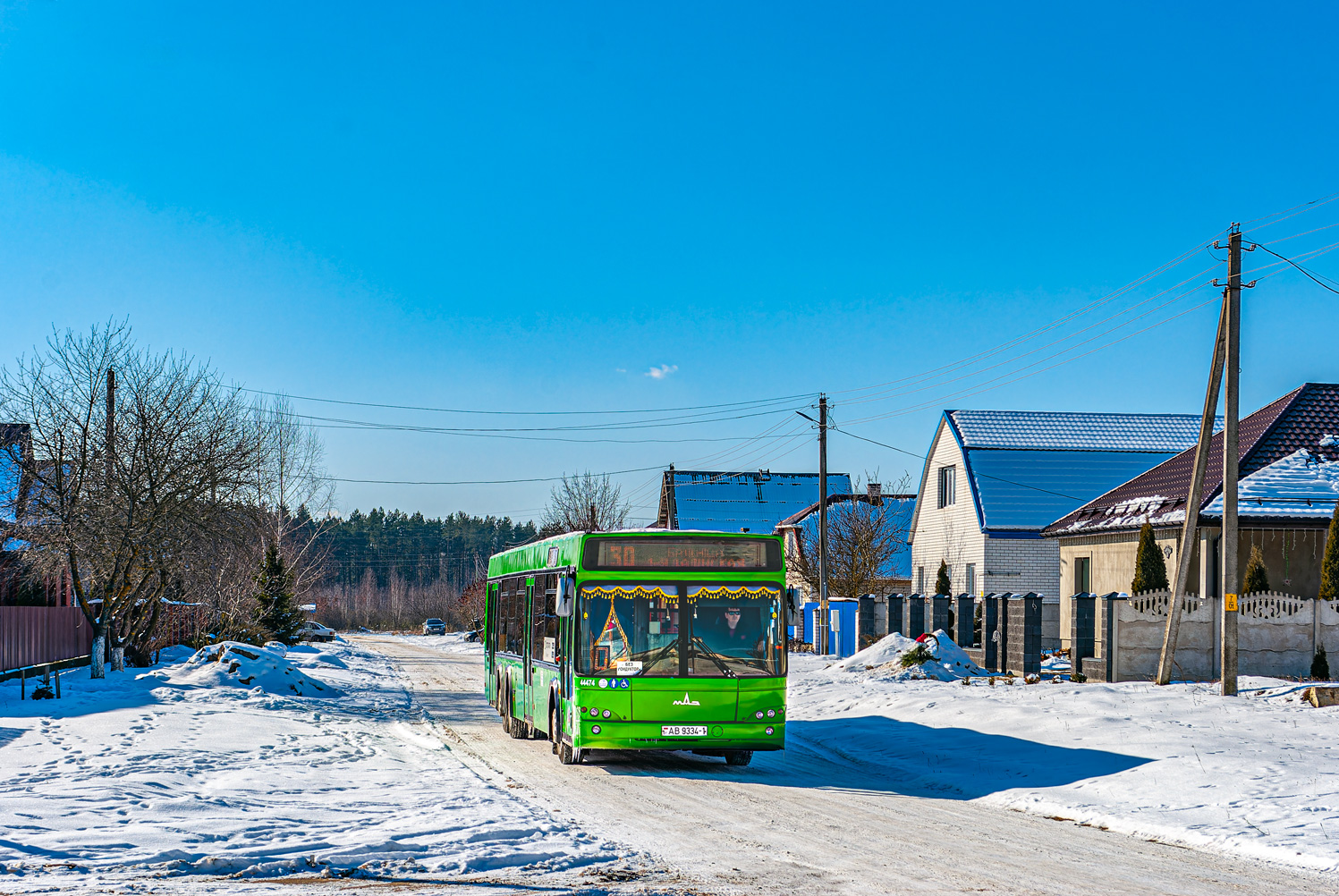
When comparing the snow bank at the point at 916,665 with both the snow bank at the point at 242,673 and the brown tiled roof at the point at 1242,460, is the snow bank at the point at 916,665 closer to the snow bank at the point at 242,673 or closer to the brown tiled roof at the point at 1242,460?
the brown tiled roof at the point at 1242,460

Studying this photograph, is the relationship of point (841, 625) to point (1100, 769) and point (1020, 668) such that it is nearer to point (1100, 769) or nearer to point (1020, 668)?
point (1020, 668)

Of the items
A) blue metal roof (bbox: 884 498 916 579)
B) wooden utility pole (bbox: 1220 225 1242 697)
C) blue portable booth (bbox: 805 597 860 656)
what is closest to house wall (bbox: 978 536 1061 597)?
blue portable booth (bbox: 805 597 860 656)

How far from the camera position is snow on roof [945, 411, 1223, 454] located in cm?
4522

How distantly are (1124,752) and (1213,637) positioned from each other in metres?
9.43

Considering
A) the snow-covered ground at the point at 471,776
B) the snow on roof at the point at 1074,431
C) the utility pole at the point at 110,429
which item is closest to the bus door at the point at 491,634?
the snow-covered ground at the point at 471,776

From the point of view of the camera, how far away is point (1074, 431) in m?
47.2

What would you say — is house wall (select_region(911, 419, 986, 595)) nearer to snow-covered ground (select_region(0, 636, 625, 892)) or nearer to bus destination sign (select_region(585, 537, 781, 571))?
snow-covered ground (select_region(0, 636, 625, 892))

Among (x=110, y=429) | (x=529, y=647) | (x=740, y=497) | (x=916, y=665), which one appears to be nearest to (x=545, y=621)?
(x=529, y=647)

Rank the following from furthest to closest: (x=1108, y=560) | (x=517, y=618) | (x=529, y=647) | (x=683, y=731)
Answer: (x=1108, y=560)
(x=517, y=618)
(x=529, y=647)
(x=683, y=731)

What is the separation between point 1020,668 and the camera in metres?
26.0

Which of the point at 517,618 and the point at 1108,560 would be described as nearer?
the point at 517,618

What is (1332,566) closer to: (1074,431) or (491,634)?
(491,634)

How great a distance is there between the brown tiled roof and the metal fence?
27098 millimetres

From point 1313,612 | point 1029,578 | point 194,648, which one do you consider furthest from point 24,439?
point 1029,578
